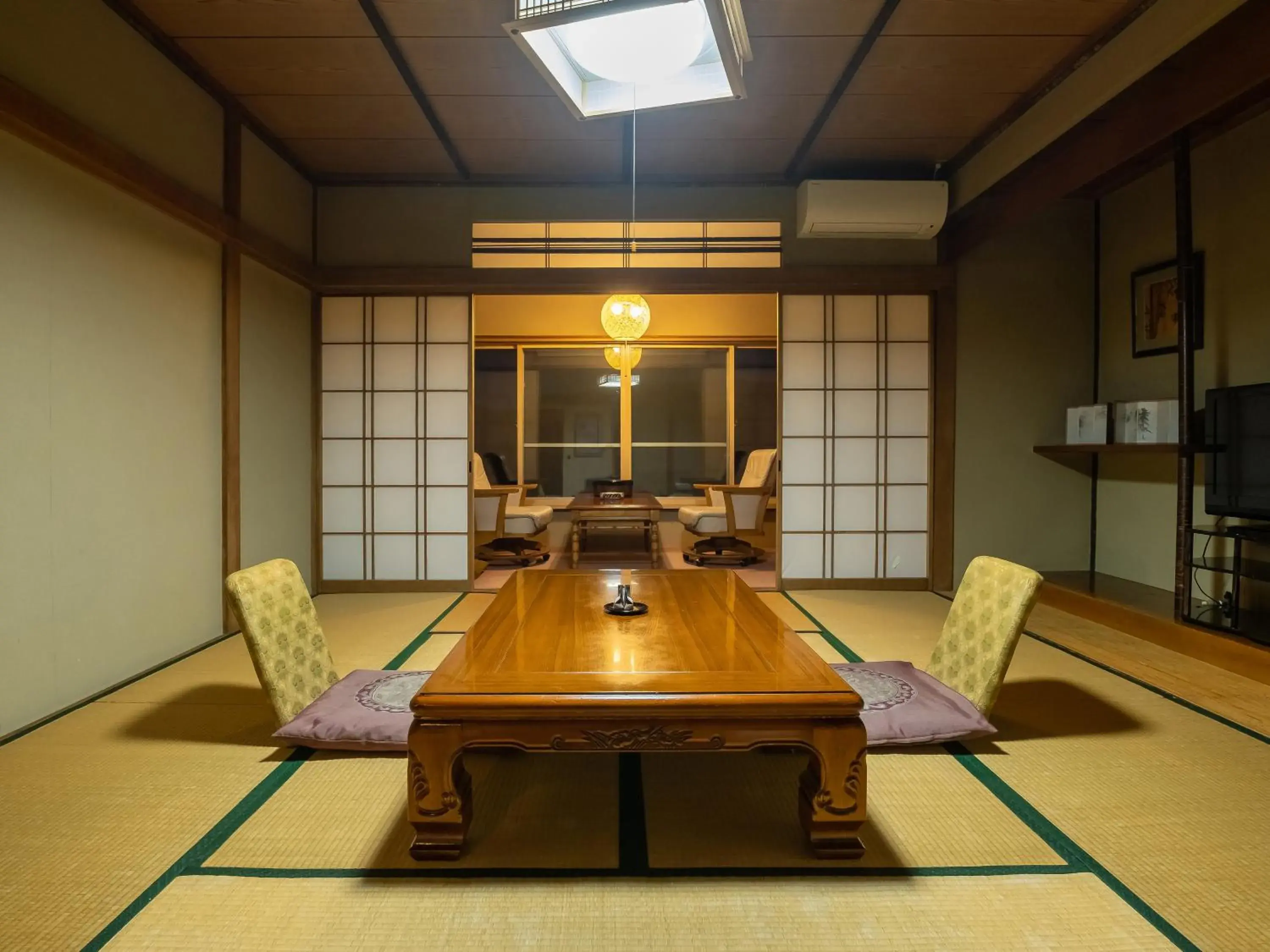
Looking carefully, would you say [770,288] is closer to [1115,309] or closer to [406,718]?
[1115,309]

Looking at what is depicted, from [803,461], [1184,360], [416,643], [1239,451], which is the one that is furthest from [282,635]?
[1239,451]

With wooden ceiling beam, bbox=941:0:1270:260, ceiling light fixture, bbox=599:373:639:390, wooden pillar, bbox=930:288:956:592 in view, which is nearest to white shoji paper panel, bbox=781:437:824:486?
wooden pillar, bbox=930:288:956:592

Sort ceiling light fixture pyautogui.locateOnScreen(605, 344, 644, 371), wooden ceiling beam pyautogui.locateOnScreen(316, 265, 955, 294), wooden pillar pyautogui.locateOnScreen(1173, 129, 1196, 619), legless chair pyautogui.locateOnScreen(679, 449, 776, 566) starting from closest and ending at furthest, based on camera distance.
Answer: wooden pillar pyautogui.locateOnScreen(1173, 129, 1196, 619), wooden ceiling beam pyautogui.locateOnScreen(316, 265, 955, 294), legless chair pyautogui.locateOnScreen(679, 449, 776, 566), ceiling light fixture pyautogui.locateOnScreen(605, 344, 644, 371)

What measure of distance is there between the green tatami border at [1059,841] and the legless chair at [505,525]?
4.31 metres

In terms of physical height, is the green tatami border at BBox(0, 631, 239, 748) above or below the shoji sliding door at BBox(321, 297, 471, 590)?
below

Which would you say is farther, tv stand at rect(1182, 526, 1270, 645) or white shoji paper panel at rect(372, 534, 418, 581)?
white shoji paper panel at rect(372, 534, 418, 581)

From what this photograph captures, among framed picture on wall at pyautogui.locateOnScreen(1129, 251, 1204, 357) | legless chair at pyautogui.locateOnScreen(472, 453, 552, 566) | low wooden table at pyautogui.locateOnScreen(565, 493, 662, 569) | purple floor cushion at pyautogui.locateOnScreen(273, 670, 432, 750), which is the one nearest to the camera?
purple floor cushion at pyautogui.locateOnScreen(273, 670, 432, 750)

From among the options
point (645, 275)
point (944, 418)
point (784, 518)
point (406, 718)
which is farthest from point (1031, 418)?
point (406, 718)

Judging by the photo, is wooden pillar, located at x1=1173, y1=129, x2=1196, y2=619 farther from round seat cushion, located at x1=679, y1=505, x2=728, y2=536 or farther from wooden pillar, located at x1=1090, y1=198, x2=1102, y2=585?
round seat cushion, located at x1=679, y1=505, x2=728, y2=536

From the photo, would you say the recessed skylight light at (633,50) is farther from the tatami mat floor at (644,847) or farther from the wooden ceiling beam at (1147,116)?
the tatami mat floor at (644,847)

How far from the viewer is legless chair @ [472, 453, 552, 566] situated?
6.05 metres

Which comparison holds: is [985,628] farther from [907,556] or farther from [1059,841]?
[907,556]

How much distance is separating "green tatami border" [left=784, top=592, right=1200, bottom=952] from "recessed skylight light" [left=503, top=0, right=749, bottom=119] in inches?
86.7

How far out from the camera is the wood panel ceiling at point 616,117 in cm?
297
